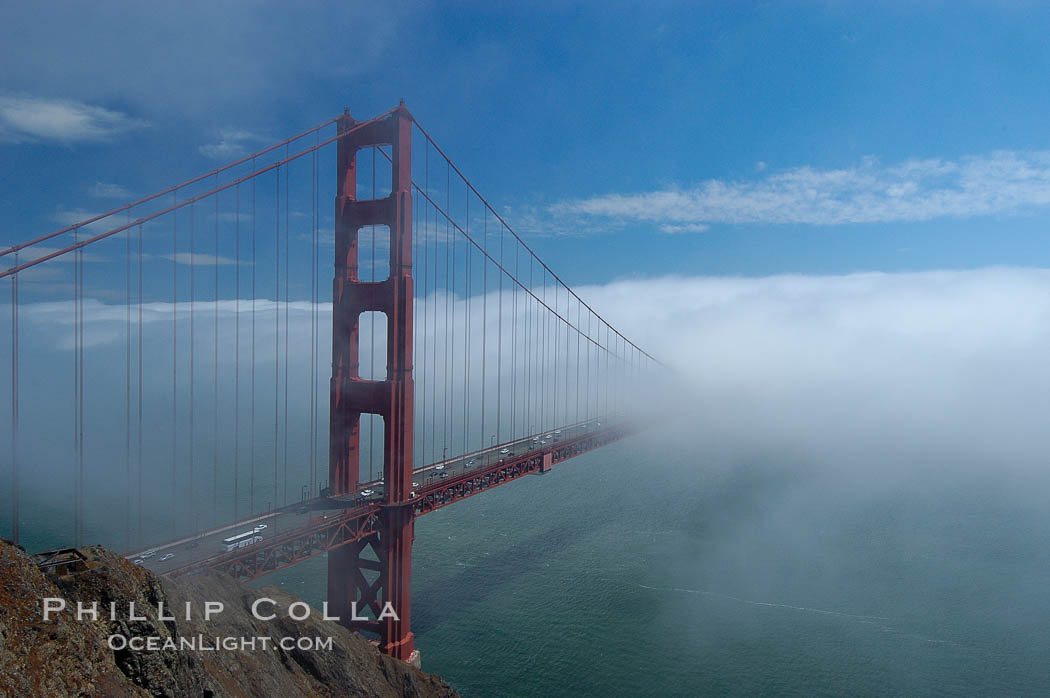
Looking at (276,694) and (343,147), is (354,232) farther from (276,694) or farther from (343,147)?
(276,694)

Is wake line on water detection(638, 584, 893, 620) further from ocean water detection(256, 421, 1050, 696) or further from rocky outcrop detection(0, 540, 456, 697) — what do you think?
rocky outcrop detection(0, 540, 456, 697)

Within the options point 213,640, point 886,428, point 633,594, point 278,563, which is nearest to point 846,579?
point 633,594

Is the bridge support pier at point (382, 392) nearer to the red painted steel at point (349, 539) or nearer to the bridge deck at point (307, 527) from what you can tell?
the red painted steel at point (349, 539)

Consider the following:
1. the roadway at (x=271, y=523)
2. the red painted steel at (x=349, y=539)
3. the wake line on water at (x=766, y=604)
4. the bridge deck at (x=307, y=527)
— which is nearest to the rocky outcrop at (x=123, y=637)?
the red painted steel at (x=349, y=539)

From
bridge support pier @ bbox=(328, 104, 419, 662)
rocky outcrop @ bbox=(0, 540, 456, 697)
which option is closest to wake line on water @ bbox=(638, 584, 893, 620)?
bridge support pier @ bbox=(328, 104, 419, 662)

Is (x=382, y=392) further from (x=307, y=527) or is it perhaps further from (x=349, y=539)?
(x=307, y=527)

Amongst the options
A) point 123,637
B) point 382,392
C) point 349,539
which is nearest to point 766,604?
point 349,539
